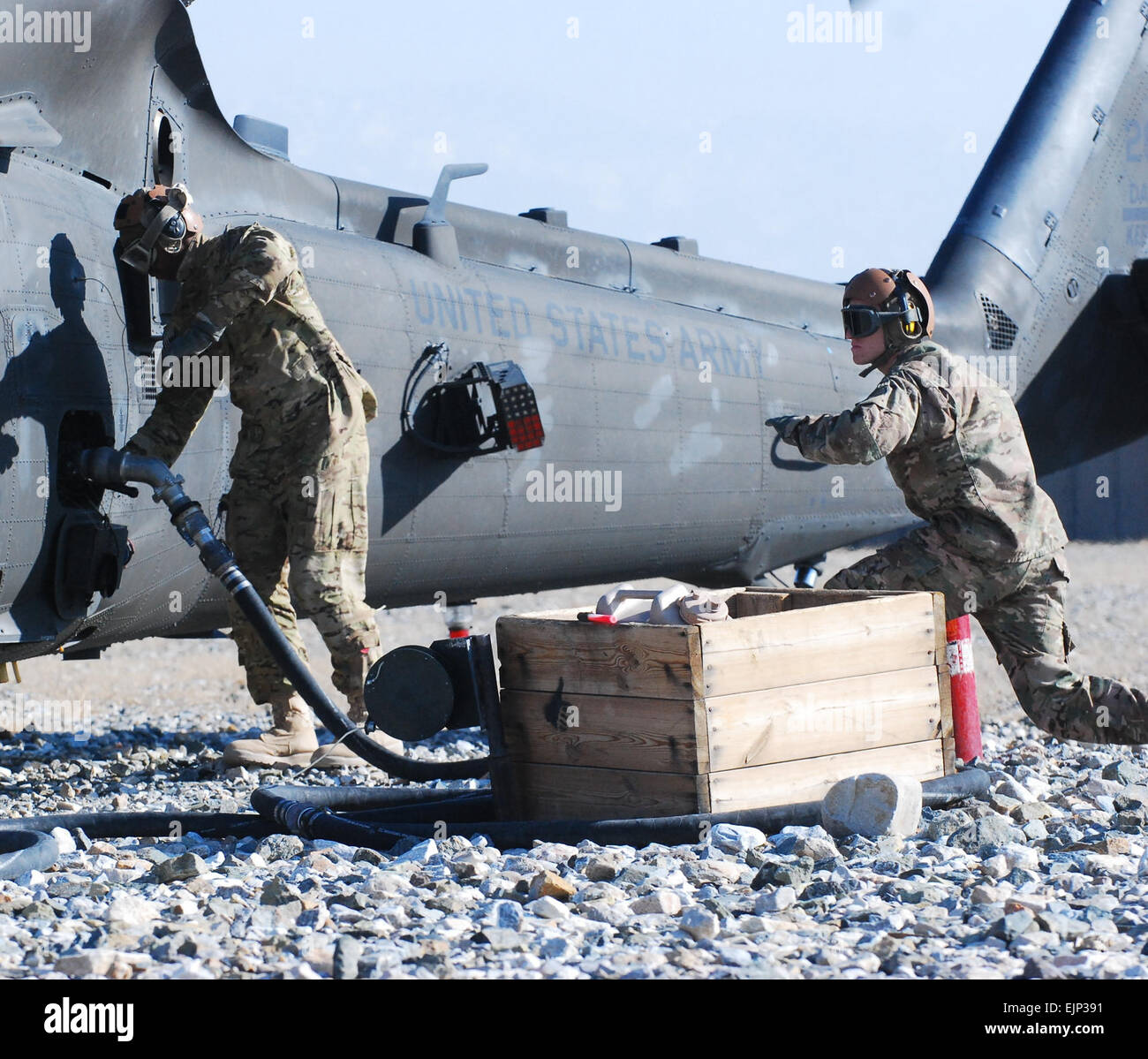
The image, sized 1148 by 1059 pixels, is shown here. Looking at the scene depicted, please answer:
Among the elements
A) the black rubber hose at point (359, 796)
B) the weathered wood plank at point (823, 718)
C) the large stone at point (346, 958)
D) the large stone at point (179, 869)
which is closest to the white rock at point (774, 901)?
the weathered wood plank at point (823, 718)

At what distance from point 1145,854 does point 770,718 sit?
96cm

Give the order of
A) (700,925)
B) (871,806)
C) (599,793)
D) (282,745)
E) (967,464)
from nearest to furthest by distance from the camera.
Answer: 1. (700,925)
2. (871,806)
3. (599,793)
4. (967,464)
5. (282,745)

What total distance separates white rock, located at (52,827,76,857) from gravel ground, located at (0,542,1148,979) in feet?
0.10

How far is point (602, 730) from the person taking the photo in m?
3.86

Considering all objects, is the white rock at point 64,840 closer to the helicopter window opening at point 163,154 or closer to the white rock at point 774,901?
the white rock at point 774,901

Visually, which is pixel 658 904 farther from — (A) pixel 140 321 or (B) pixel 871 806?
(A) pixel 140 321

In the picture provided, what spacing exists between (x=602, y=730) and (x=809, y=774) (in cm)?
57

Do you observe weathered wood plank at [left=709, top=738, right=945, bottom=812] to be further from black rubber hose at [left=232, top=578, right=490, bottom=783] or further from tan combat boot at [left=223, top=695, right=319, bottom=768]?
tan combat boot at [left=223, top=695, right=319, bottom=768]

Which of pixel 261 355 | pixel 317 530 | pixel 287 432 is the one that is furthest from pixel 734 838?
pixel 261 355

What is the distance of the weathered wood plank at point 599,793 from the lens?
373 centimetres

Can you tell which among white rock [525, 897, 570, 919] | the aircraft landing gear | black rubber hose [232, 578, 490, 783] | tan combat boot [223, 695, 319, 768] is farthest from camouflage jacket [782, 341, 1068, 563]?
the aircraft landing gear
